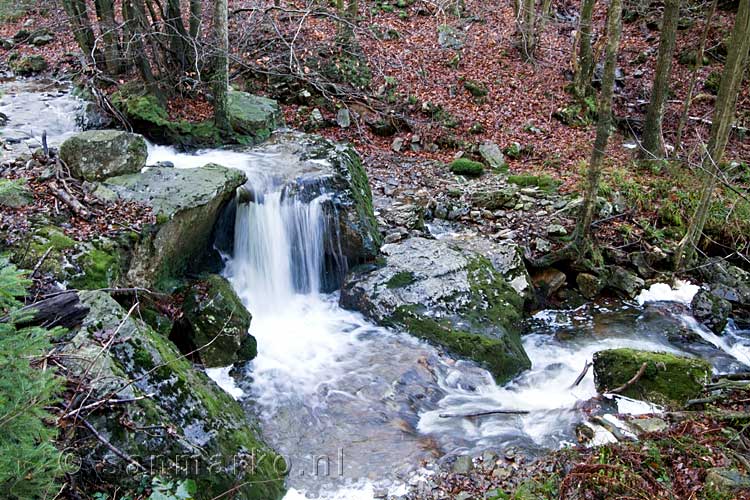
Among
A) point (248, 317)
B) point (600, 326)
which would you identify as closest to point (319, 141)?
point (248, 317)

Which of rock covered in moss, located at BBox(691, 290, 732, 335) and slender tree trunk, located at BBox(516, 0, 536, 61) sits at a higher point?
slender tree trunk, located at BBox(516, 0, 536, 61)

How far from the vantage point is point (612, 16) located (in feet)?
23.5

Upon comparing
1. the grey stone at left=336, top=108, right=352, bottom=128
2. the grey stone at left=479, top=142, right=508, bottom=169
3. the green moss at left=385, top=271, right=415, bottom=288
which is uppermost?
the grey stone at left=336, top=108, right=352, bottom=128

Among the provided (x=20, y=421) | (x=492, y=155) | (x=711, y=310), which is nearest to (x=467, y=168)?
(x=492, y=155)

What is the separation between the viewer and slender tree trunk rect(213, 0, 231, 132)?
812 centimetres

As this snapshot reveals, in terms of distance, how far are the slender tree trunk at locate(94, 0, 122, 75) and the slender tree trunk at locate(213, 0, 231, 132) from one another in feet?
8.68

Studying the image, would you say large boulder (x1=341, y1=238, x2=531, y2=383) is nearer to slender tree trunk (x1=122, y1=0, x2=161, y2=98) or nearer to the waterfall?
the waterfall

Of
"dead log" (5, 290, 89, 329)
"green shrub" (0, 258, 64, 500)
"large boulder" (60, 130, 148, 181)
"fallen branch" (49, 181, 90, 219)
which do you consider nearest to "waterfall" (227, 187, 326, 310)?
"large boulder" (60, 130, 148, 181)

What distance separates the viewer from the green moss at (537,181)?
10.5 m

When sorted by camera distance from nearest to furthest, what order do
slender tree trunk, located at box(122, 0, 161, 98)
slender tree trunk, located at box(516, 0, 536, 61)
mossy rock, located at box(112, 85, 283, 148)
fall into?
1. slender tree trunk, located at box(122, 0, 161, 98)
2. mossy rock, located at box(112, 85, 283, 148)
3. slender tree trunk, located at box(516, 0, 536, 61)

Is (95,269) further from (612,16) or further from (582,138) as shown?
(582,138)

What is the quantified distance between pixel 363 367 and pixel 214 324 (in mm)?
1911

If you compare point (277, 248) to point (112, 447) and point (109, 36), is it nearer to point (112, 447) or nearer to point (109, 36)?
point (112, 447)

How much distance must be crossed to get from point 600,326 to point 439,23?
12.9 m
